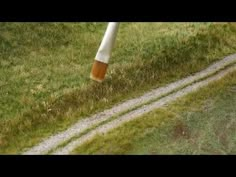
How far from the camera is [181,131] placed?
24.6m

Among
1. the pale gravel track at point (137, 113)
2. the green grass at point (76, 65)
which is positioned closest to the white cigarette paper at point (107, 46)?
the green grass at point (76, 65)

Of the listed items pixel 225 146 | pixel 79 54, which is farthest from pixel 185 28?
pixel 225 146

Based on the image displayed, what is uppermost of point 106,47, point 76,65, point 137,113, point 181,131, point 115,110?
point 106,47

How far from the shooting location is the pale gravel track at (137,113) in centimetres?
2391

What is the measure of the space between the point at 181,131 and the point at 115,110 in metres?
4.26

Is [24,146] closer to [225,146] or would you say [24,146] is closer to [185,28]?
[225,146]

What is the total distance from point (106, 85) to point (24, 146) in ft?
22.6

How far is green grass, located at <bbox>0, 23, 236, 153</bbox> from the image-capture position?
2691 cm

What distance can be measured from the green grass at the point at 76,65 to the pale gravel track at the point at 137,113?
1.68m

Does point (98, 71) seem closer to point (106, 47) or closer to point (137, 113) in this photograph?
point (106, 47)

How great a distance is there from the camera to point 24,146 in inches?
971

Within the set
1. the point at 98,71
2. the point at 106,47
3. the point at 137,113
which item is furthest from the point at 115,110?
the point at 106,47

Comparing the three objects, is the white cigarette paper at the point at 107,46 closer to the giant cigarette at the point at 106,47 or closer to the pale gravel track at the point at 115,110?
the giant cigarette at the point at 106,47
